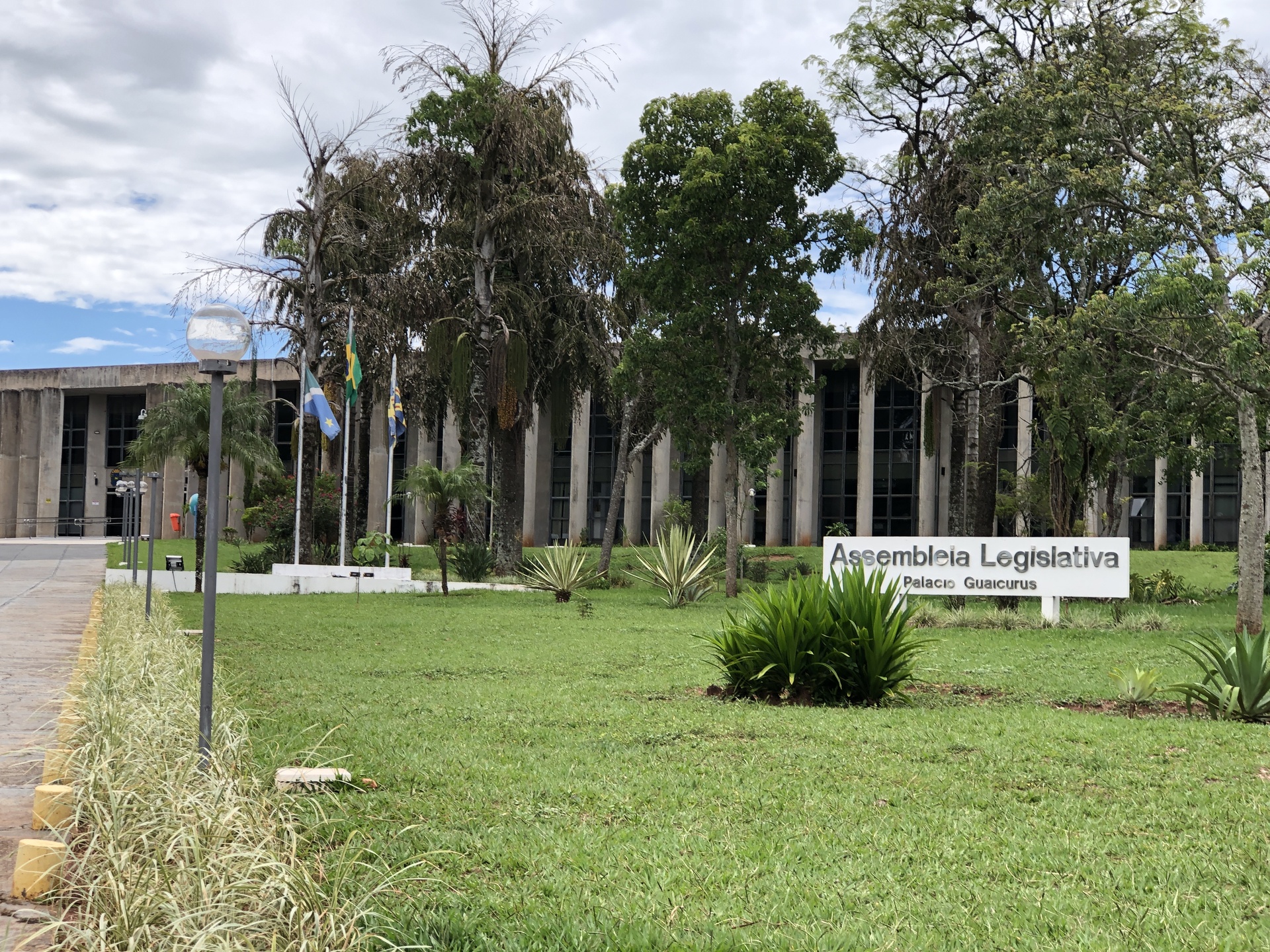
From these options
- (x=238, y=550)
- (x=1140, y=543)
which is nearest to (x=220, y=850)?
(x=238, y=550)

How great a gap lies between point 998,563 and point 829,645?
987 cm

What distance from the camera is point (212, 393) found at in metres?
5.95

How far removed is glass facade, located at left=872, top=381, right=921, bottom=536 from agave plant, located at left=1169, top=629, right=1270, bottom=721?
40.3m

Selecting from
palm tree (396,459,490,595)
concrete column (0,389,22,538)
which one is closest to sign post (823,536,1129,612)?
palm tree (396,459,490,595)

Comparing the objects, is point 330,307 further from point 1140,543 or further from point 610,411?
point 1140,543

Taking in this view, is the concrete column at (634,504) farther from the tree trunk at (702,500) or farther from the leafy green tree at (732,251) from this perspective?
the leafy green tree at (732,251)

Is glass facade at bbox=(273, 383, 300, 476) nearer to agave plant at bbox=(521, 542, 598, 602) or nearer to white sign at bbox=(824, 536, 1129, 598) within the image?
agave plant at bbox=(521, 542, 598, 602)

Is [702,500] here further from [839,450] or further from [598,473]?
[839,450]

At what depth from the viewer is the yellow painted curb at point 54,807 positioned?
196 inches

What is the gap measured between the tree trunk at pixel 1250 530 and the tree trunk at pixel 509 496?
1892cm

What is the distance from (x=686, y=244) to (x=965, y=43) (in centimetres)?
715

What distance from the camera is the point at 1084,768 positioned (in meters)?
6.68

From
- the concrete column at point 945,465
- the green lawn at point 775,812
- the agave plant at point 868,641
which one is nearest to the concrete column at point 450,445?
the concrete column at point 945,465

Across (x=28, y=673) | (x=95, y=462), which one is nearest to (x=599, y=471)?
(x=95, y=462)
